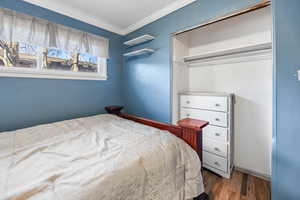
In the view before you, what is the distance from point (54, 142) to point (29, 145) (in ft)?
0.63

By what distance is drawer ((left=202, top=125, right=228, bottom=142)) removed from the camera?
1698 mm

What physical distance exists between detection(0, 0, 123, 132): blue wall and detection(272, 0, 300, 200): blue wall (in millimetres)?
2394

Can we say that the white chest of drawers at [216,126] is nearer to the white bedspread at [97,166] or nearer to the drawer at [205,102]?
the drawer at [205,102]

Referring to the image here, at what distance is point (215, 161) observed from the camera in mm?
1804

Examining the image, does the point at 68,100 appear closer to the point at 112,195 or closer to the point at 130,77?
the point at 130,77

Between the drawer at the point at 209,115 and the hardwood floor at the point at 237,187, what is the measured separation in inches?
28.8

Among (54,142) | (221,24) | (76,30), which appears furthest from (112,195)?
(221,24)

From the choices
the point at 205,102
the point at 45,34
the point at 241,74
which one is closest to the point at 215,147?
the point at 205,102

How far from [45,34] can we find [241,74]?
9.22 feet

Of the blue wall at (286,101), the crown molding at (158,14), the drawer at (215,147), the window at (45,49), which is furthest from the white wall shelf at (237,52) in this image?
the window at (45,49)

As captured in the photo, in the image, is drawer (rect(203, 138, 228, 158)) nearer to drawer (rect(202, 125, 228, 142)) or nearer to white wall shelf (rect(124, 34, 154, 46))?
drawer (rect(202, 125, 228, 142))

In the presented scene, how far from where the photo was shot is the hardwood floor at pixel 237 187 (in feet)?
4.67

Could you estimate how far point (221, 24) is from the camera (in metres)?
2.03

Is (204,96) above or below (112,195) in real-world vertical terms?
above
